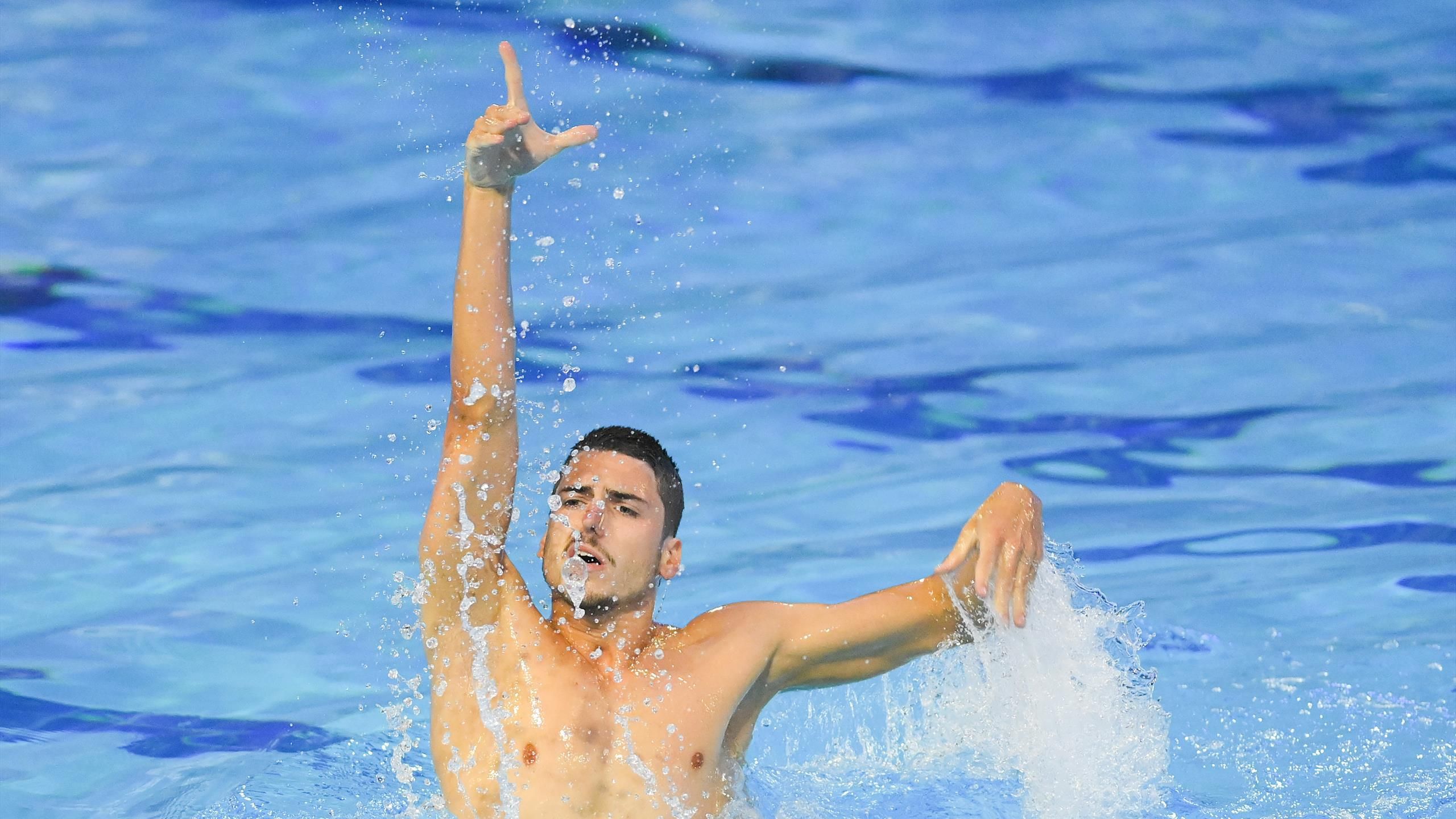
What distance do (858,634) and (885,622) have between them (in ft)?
0.24

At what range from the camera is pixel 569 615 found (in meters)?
3.39

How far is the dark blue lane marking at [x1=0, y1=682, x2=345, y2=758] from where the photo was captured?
177 inches

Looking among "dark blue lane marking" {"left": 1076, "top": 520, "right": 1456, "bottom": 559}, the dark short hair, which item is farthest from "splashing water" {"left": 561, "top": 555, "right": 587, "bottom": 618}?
"dark blue lane marking" {"left": 1076, "top": 520, "right": 1456, "bottom": 559}

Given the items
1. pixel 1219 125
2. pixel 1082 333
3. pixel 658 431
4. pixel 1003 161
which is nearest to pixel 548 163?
pixel 658 431

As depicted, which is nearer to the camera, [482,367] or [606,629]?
[482,367]

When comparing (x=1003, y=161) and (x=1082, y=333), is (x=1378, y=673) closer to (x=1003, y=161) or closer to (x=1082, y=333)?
(x=1082, y=333)

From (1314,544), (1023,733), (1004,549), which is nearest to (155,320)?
(1023,733)

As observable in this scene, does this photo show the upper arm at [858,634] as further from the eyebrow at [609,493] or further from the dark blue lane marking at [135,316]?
the dark blue lane marking at [135,316]

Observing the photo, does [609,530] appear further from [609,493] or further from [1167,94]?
[1167,94]

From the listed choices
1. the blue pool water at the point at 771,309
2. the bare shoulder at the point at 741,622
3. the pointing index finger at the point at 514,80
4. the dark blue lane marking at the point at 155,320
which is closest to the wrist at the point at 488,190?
the pointing index finger at the point at 514,80

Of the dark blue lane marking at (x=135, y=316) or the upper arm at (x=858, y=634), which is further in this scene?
the dark blue lane marking at (x=135, y=316)

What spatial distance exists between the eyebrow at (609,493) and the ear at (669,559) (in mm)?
131

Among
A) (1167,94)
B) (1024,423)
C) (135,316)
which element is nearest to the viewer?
(135,316)

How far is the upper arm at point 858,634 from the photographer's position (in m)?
3.57
